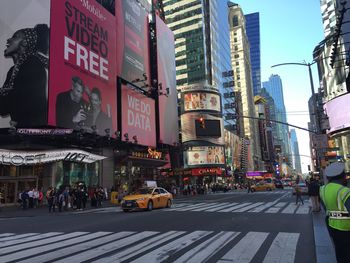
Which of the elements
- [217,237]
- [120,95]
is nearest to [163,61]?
[120,95]

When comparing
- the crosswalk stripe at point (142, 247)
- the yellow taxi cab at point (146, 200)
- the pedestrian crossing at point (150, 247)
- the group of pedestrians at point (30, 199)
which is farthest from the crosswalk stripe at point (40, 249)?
the group of pedestrians at point (30, 199)

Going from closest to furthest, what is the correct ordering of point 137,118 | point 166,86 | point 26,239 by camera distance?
point 26,239 < point 137,118 < point 166,86

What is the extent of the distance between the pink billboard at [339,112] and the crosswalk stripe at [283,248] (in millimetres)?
17282

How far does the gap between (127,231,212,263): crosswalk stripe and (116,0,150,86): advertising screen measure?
38.1 meters

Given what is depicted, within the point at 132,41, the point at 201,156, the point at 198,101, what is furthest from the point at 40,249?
the point at 198,101

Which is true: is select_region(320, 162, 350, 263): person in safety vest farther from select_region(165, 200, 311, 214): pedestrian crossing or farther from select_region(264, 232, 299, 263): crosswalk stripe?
select_region(165, 200, 311, 214): pedestrian crossing

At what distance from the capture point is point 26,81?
107 ft

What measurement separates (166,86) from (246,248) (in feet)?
177

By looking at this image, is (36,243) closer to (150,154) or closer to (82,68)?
(82,68)

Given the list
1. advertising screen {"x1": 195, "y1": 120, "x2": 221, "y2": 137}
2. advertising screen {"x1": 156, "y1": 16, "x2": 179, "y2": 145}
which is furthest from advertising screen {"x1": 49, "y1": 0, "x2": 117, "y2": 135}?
advertising screen {"x1": 195, "y1": 120, "x2": 221, "y2": 137}

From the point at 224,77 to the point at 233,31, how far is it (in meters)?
61.8

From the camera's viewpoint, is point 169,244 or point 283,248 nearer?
point 283,248

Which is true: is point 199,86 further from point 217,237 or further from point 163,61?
point 217,237

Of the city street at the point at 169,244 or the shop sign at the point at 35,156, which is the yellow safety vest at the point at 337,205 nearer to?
the city street at the point at 169,244
